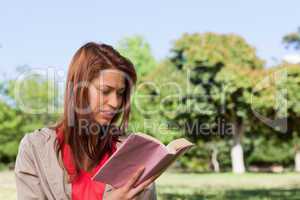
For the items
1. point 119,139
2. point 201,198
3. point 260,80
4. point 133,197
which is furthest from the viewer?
point 260,80

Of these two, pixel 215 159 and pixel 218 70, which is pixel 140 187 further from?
pixel 215 159

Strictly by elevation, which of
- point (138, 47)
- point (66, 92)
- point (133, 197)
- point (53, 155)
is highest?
point (138, 47)

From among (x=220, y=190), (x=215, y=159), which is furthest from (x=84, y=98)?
(x=215, y=159)

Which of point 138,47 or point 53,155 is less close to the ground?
point 138,47

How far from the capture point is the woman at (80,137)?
204cm

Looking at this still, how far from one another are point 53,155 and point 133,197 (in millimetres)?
339

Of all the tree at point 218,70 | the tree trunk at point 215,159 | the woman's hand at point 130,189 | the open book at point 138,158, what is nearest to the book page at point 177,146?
the open book at point 138,158

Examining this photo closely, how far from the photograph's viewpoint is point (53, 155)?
2.06 metres

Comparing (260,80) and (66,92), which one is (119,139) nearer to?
(66,92)

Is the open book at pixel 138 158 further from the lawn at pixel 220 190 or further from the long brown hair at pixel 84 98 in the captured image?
the lawn at pixel 220 190

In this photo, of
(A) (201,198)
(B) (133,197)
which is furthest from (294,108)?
(B) (133,197)

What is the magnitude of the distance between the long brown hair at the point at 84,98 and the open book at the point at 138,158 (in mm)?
216

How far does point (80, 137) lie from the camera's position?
83.4 inches

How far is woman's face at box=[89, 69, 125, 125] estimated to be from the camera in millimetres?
2117
